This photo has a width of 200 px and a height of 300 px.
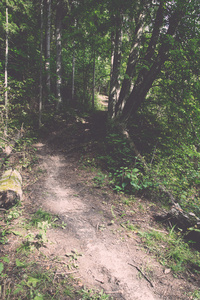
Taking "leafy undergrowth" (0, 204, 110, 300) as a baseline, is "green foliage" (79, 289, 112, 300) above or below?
below

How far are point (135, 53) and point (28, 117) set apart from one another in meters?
7.18

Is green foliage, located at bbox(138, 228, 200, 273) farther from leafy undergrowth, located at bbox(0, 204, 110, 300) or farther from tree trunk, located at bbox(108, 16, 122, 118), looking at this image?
tree trunk, located at bbox(108, 16, 122, 118)

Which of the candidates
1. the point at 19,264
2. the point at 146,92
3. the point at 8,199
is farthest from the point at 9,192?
the point at 146,92

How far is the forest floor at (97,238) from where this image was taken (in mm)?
2332

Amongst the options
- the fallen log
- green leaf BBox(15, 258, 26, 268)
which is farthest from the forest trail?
the fallen log

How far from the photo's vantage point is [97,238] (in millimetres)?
3082

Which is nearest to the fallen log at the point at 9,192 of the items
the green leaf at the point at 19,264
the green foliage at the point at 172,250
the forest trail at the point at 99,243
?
the forest trail at the point at 99,243

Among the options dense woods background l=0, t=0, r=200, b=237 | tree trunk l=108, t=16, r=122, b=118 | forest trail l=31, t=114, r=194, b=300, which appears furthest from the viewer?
tree trunk l=108, t=16, r=122, b=118

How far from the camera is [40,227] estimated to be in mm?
3014

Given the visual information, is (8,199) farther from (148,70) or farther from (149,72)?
(148,70)

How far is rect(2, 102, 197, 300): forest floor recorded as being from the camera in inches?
91.8

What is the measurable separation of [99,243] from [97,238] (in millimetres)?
121

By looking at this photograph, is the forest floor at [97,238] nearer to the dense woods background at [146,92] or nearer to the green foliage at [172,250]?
the green foliage at [172,250]

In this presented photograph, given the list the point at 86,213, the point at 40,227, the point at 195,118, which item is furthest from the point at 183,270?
the point at 195,118
